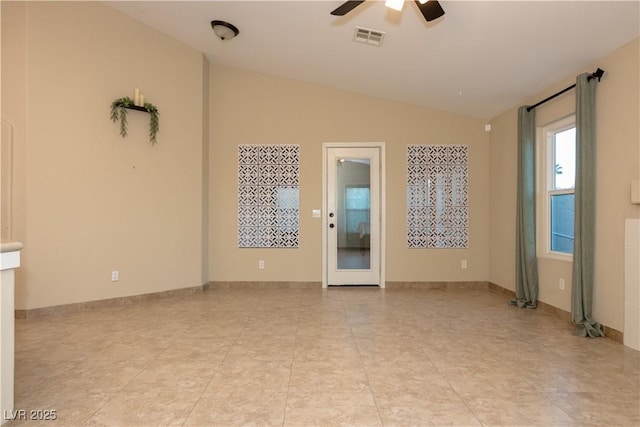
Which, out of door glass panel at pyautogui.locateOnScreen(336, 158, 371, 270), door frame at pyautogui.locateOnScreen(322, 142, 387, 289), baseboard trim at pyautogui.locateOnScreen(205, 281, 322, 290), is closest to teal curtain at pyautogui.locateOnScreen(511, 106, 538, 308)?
→ door frame at pyautogui.locateOnScreen(322, 142, 387, 289)

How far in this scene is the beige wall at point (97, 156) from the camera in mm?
3721

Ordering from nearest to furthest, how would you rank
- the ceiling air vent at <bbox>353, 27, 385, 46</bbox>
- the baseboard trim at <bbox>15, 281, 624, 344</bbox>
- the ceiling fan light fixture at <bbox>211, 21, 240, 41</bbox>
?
the ceiling air vent at <bbox>353, 27, 385, 46</bbox> < the baseboard trim at <bbox>15, 281, 624, 344</bbox> < the ceiling fan light fixture at <bbox>211, 21, 240, 41</bbox>

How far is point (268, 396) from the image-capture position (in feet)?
6.89

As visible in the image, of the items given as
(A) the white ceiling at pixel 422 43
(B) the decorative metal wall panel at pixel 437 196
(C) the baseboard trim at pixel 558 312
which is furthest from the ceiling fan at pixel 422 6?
(C) the baseboard trim at pixel 558 312

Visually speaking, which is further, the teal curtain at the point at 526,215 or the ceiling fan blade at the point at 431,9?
the teal curtain at the point at 526,215

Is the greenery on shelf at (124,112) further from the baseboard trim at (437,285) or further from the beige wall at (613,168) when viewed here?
the beige wall at (613,168)

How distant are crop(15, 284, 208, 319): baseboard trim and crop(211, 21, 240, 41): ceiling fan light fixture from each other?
3239mm

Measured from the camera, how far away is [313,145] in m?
5.29

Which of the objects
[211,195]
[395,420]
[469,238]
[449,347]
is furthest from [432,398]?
[211,195]

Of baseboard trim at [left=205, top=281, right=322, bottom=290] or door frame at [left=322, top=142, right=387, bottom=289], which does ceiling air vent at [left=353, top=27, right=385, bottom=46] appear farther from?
baseboard trim at [left=205, top=281, right=322, bottom=290]

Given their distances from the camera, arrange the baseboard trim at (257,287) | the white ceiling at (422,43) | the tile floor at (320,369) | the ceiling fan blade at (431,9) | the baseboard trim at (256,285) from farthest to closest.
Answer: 1. the baseboard trim at (256,285)
2. the baseboard trim at (257,287)
3. the white ceiling at (422,43)
4. the ceiling fan blade at (431,9)
5. the tile floor at (320,369)

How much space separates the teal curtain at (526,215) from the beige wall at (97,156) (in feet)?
13.6

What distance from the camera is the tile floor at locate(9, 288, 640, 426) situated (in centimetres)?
192

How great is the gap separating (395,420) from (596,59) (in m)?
3.57
